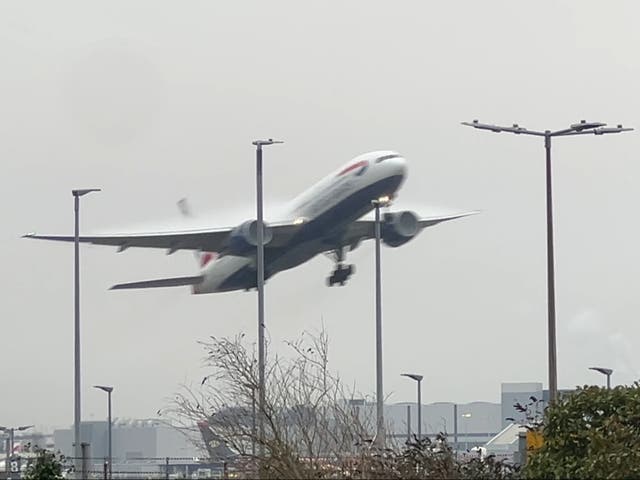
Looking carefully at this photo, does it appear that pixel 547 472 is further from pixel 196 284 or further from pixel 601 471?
pixel 196 284

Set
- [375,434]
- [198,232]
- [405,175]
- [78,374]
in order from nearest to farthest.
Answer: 1. [375,434]
2. [78,374]
3. [405,175]
4. [198,232]

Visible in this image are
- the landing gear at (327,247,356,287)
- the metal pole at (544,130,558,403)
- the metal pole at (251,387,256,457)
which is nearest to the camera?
the metal pole at (251,387,256,457)

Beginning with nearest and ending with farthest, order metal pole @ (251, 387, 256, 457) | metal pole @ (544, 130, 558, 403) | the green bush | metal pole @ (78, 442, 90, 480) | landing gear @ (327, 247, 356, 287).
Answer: the green bush, metal pole @ (251, 387, 256, 457), metal pole @ (544, 130, 558, 403), metal pole @ (78, 442, 90, 480), landing gear @ (327, 247, 356, 287)

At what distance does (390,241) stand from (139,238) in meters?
12.9

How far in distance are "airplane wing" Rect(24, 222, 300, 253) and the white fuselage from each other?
0.58 m

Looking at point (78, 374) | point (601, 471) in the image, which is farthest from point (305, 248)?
point (601, 471)

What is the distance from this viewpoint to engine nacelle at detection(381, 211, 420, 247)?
76.3 meters

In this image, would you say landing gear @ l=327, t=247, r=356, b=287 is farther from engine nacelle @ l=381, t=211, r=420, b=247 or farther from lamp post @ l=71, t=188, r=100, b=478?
lamp post @ l=71, t=188, r=100, b=478

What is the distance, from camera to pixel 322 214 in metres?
74.8

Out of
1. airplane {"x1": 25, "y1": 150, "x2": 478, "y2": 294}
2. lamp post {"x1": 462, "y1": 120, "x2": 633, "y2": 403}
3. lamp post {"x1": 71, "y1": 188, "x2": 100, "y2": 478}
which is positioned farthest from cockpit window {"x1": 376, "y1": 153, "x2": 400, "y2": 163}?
lamp post {"x1": 462, "y1": 120, "x2": 633, "y2": 403}

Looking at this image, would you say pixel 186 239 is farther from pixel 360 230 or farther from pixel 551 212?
pixel 551 212

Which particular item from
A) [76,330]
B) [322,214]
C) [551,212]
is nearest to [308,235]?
[322,214]

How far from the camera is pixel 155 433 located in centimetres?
9706

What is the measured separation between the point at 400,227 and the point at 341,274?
539 centimetres
